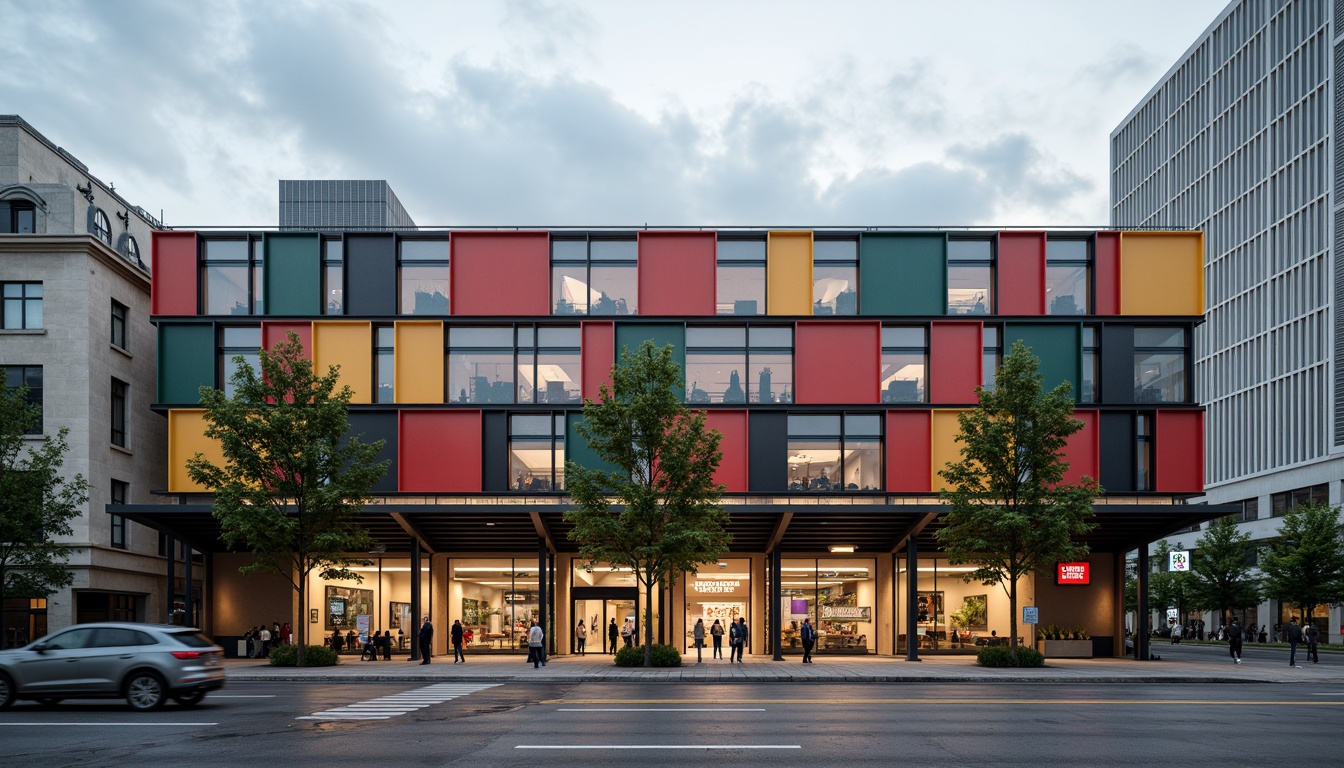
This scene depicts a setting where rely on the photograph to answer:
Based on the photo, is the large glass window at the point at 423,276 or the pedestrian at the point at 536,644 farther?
the large glass window at the point at 423,276

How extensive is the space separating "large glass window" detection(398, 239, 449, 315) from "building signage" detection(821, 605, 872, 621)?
59.8ft

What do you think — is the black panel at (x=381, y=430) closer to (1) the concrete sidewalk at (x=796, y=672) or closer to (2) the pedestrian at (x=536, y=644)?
(1) the concrete sidewalk at (x=796, y=672)

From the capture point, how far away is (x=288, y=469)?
34.0m

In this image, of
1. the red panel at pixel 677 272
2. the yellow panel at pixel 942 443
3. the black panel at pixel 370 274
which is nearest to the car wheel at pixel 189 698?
the black panel at pixel 370 274

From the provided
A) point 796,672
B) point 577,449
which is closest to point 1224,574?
point 796,672

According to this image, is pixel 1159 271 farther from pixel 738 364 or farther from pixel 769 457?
pixel 769 457

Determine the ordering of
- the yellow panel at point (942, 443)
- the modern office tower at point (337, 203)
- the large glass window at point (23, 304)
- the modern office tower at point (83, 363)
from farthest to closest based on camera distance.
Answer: the modern office tower at point (337, 203) → the large glass window at point (23, 304) → the modern office tower at point (83, 363) → the yellow panel at point (942, 443)

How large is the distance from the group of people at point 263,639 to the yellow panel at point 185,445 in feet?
18.0

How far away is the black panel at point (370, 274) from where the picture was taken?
131ft

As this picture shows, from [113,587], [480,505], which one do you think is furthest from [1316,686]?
[113,587]

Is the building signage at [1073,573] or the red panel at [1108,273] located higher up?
the red panel at [1108,273]

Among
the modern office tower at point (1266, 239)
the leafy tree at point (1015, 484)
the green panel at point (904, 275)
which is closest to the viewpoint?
the leafy tree at point (1015, 484)

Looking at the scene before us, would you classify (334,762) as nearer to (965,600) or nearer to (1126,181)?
(965,600)

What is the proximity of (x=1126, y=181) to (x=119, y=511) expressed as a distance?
348 feet
